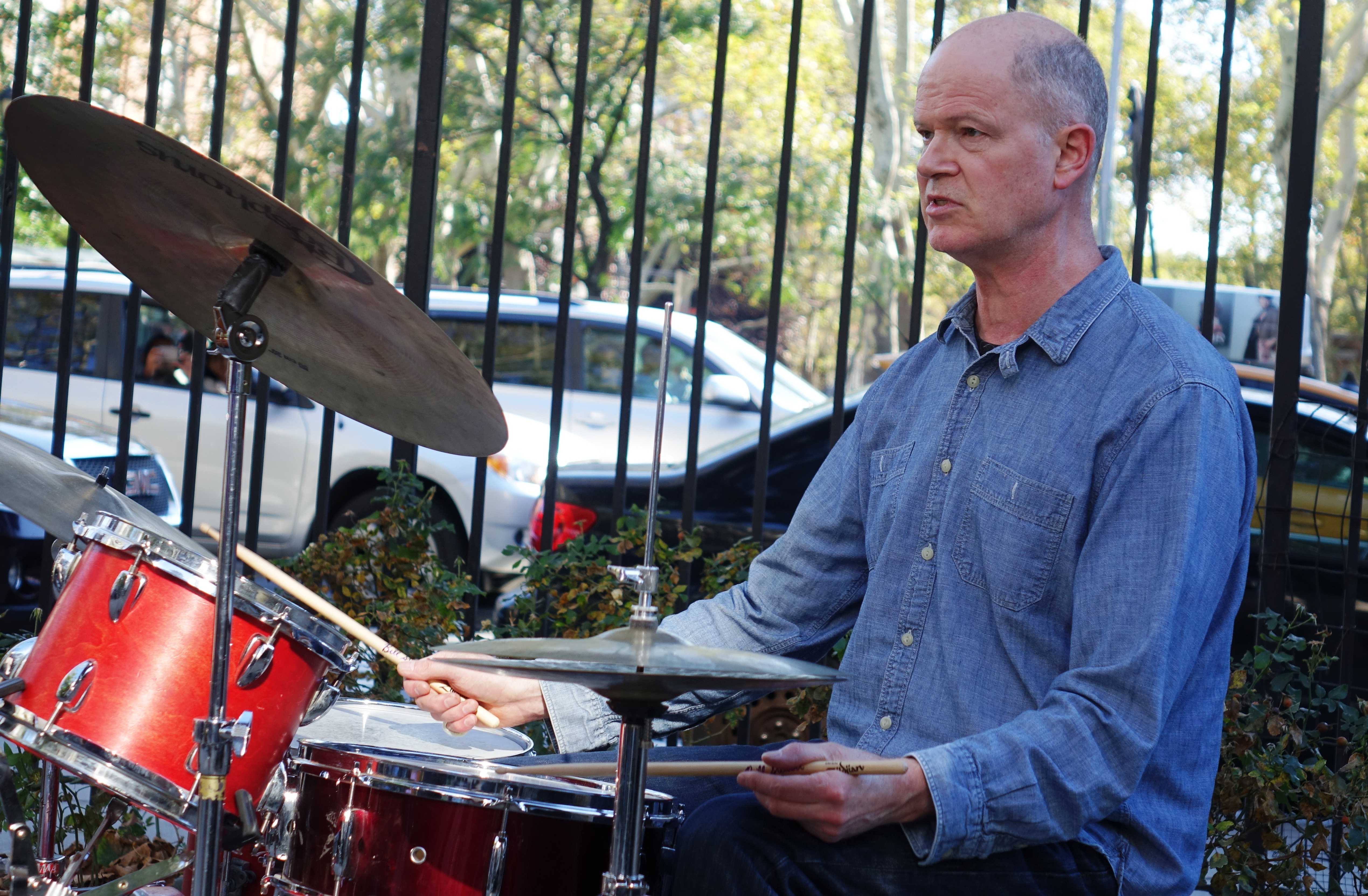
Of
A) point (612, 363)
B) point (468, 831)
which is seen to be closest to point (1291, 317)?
point (468, 831)

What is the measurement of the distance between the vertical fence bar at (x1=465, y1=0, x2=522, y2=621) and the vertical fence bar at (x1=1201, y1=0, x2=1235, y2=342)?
1.66 meters

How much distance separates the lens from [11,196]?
142 inches

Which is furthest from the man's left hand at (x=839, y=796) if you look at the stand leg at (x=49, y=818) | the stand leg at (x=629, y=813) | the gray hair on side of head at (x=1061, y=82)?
the stand leg at (x=49, y=818)

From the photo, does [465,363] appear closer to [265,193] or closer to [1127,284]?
[265,193]

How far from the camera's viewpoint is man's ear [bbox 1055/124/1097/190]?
6.74ft

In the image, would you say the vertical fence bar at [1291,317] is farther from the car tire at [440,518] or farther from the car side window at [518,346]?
the car side window at [518,346]

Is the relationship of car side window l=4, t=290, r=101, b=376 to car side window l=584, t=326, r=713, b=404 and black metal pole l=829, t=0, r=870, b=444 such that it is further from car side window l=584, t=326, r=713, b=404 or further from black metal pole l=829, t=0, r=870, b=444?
black metal pole l=829, t=0, r=870, b=444

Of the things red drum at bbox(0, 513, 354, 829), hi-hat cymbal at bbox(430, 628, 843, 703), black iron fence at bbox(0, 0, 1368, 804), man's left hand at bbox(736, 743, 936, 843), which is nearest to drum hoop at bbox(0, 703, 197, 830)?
red drum at bbox(0, 513, 354, 829)

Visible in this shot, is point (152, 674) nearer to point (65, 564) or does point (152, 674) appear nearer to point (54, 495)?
point (65, 564)

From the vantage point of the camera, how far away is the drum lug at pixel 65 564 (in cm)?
233

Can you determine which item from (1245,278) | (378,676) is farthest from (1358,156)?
(378,676)

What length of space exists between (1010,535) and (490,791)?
0.83 meters

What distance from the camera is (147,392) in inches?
315

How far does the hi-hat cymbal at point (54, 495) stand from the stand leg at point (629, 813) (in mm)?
949
